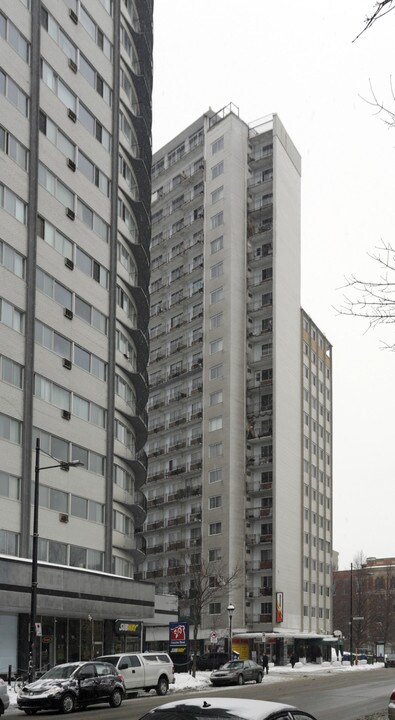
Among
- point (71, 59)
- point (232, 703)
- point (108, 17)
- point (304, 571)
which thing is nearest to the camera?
point (232, 703)

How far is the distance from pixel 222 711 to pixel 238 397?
90.1 meters

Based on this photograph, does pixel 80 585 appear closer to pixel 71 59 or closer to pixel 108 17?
pixel 71 59

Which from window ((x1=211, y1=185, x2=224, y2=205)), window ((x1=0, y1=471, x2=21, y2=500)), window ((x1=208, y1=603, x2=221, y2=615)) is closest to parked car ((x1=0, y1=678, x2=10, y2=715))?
window ((x1=0, y1=471, x2=21, y2=500))

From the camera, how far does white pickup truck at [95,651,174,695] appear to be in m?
36.2

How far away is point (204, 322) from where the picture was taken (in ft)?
341

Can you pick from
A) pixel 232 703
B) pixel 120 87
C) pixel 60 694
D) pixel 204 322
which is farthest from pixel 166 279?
pixel 232 703

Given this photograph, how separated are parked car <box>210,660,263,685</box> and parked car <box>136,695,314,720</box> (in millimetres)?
39655

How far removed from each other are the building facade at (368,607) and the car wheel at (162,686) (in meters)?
91.7

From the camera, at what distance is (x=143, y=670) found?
3734 cm

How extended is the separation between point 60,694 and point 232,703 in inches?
844

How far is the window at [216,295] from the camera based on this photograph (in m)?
102

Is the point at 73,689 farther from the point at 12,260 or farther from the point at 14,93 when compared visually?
the point at 14,93

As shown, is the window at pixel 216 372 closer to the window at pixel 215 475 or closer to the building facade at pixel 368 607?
the window at pixel 215 475

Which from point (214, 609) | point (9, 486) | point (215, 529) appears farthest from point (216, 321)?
point (9, 486)
